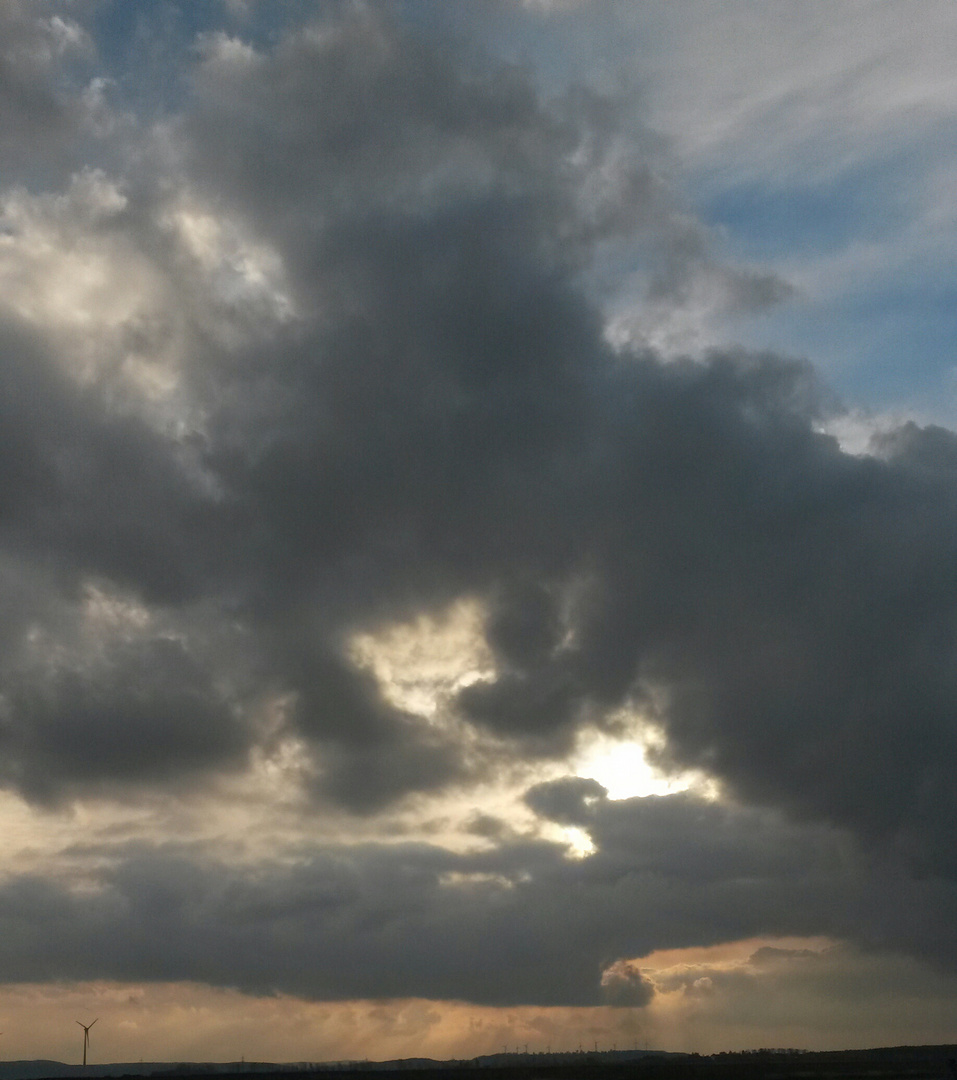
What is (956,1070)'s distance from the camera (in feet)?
614
